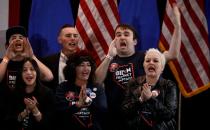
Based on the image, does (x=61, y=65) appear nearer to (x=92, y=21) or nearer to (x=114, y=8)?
(x=92, y=21)

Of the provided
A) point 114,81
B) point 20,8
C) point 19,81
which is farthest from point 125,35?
point 20,8

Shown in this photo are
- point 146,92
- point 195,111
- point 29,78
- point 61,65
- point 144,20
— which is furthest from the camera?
point 195,111

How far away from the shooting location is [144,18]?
445 centimetres

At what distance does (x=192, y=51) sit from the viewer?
14.1ft

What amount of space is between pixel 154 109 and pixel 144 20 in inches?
53.9

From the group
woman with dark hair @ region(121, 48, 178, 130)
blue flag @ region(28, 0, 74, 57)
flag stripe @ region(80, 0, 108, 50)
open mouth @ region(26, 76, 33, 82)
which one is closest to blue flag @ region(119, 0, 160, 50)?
flag stripe @ region(80, 0, 108, 50)

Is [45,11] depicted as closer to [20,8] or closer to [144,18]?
[20,8]

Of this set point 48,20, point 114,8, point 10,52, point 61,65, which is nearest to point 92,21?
point 114,8

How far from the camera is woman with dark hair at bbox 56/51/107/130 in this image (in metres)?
3.46

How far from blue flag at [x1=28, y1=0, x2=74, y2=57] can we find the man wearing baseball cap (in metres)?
0.59

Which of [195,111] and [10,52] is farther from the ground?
[10,52]

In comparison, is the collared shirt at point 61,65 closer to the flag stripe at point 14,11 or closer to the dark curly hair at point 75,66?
the dark curly hair at point 75,66

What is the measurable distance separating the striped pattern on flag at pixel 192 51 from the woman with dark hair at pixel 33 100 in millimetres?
1333

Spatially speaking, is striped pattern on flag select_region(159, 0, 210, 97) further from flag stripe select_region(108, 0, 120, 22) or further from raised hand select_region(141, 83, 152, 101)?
raised hand select_region(141, 83, 152, 101)
